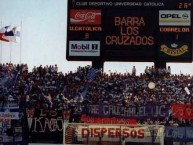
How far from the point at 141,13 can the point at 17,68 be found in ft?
27.7

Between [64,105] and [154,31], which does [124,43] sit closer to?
[154,31]

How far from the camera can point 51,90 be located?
33375mm

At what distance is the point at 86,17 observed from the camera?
32750 mm

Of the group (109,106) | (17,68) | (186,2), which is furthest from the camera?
(17,68)

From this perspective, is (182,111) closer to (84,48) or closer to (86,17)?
(84,48)

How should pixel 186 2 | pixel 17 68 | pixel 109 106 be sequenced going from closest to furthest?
pixel 109 106 < pixel 186 2 < pixel 17 68

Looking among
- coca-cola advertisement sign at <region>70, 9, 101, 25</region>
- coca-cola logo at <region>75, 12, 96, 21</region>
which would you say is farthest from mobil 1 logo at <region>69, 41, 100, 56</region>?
coca-cola logo at <region>75, 12, 96, 21</region>

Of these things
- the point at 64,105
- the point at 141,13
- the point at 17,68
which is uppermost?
the point at 141,13

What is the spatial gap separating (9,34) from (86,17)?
6.53 metres

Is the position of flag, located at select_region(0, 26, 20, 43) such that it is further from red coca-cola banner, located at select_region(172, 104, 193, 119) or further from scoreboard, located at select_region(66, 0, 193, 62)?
→ red coca-cola banner, located at select_region(172, 104, 193, 119)

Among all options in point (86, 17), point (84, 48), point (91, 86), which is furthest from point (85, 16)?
point (91, 86)

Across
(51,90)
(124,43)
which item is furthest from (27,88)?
(124,43)

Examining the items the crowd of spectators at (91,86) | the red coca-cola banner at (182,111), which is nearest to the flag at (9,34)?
the crowd of spectators at (91,86)

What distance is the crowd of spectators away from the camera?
32094 millimetres
